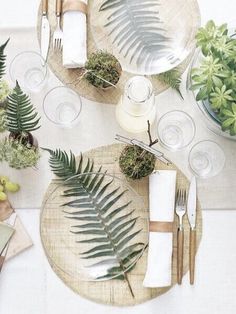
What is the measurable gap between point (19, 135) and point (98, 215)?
21 centimetres

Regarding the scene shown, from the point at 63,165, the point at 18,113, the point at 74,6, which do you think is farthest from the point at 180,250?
the point at 74,6

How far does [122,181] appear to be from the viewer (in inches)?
46.8

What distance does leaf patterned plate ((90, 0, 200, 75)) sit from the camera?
119 centimetres

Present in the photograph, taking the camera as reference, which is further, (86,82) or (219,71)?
(86,82)

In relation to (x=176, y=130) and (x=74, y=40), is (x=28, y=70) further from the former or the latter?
(x=176, y=130)

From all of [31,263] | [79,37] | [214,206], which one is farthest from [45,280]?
[79,37]

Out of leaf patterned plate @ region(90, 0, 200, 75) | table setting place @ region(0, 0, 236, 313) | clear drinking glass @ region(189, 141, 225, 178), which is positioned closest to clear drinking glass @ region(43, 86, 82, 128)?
table setting place @ region(0, 0, 236, 313)

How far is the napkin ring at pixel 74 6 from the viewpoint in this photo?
117 cm

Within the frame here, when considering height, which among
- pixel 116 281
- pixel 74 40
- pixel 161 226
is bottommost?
pixel 116 281

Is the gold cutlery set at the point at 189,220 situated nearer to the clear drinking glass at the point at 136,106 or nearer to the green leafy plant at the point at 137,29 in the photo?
the clear drinking glass at the point at 136,106

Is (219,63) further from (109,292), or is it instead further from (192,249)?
(109,292)

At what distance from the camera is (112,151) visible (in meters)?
1.19

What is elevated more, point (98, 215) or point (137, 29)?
point (137, 29)

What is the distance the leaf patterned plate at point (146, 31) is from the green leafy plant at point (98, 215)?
0.69 feet
